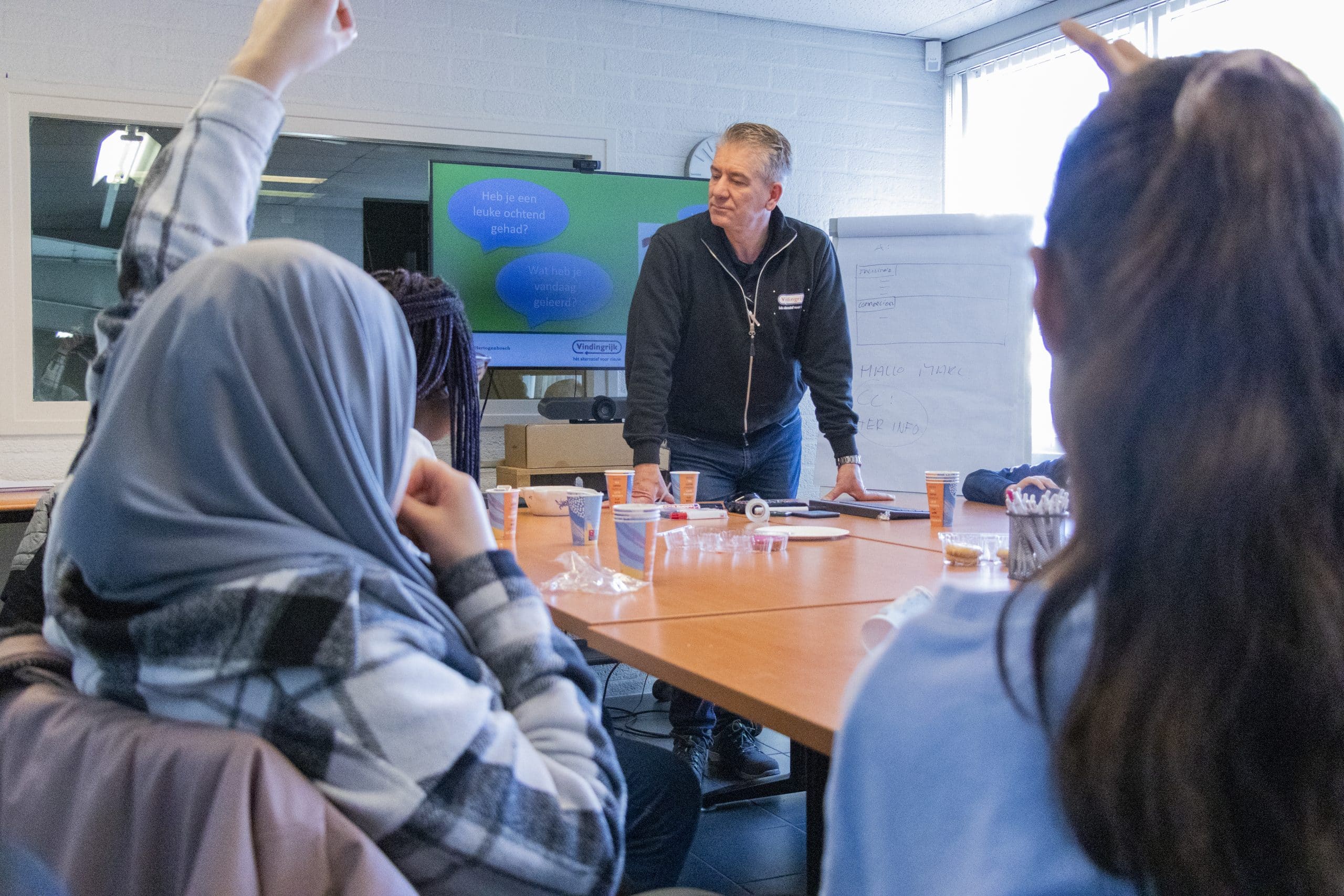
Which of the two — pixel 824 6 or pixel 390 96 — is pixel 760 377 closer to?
pixel 390 96

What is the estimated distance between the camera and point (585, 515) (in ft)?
6.61

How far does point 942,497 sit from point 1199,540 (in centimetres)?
182

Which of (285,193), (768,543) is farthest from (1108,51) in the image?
(285,193)

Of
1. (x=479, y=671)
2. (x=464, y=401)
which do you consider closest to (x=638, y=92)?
(x=464, y=401)

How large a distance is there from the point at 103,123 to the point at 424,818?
12.7ft

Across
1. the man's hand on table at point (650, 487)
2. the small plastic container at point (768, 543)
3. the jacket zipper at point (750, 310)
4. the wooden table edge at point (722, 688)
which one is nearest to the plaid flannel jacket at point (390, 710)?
the wooden table edge at point (722, 688)

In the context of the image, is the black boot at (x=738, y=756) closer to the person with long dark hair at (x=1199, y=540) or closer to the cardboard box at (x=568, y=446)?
the cardboard box at (x=568, y=446)

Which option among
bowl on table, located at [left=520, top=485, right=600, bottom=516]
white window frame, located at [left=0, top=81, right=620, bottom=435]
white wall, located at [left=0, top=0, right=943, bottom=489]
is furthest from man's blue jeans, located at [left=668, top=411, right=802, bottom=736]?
white window frame, located at [left=0, top=81, right=620, bottom=435]

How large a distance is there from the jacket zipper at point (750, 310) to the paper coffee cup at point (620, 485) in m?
0.60

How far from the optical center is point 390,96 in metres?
4.21

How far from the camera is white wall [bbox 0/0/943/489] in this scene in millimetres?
3824

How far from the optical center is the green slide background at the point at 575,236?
4.02m

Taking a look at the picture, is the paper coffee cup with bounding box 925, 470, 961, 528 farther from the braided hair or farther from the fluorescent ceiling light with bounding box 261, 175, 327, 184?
the fluorescent ceiling light with bounding box 261, 175, 327, 184

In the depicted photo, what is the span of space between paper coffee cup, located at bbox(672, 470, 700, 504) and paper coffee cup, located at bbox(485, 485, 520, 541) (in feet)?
1.42
